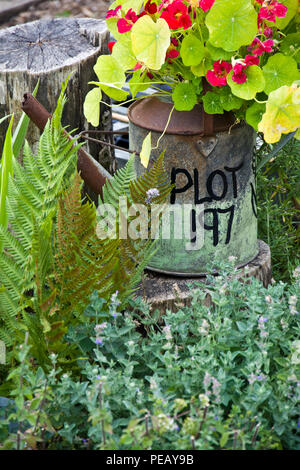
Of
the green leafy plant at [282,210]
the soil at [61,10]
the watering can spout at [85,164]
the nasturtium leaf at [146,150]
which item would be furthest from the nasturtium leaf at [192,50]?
the soil at [61,10]

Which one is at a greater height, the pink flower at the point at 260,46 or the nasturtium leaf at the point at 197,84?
the pink flower at the point at 260,46

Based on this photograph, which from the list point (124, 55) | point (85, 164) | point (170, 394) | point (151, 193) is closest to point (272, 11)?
point (124, 55)

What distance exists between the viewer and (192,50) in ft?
4.63

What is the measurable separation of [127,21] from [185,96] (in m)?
0.23

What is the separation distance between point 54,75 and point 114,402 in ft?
4.37

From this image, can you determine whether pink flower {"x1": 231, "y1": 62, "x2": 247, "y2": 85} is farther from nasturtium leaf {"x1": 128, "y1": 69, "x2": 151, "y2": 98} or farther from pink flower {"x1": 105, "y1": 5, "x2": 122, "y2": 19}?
pink flower {"x1": 105, "y1": 5, "x2": 122, "y2": 19}

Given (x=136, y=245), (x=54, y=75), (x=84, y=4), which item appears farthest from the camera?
(x=84, y=4)

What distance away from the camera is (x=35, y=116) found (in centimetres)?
165

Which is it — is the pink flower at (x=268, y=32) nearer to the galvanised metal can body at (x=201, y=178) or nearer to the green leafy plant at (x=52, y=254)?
the galvanised metal can body at (x=201, y=178)

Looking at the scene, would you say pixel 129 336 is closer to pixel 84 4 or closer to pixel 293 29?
pixel 293 29

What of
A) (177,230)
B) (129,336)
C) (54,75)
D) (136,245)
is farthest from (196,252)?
(54,75)

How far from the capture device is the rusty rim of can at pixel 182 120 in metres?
1.56

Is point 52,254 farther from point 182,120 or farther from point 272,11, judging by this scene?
point 272,11

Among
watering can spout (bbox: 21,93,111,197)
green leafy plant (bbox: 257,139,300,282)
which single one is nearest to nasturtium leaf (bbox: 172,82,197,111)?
watering can spout (bbox: 21,93,111,197)
